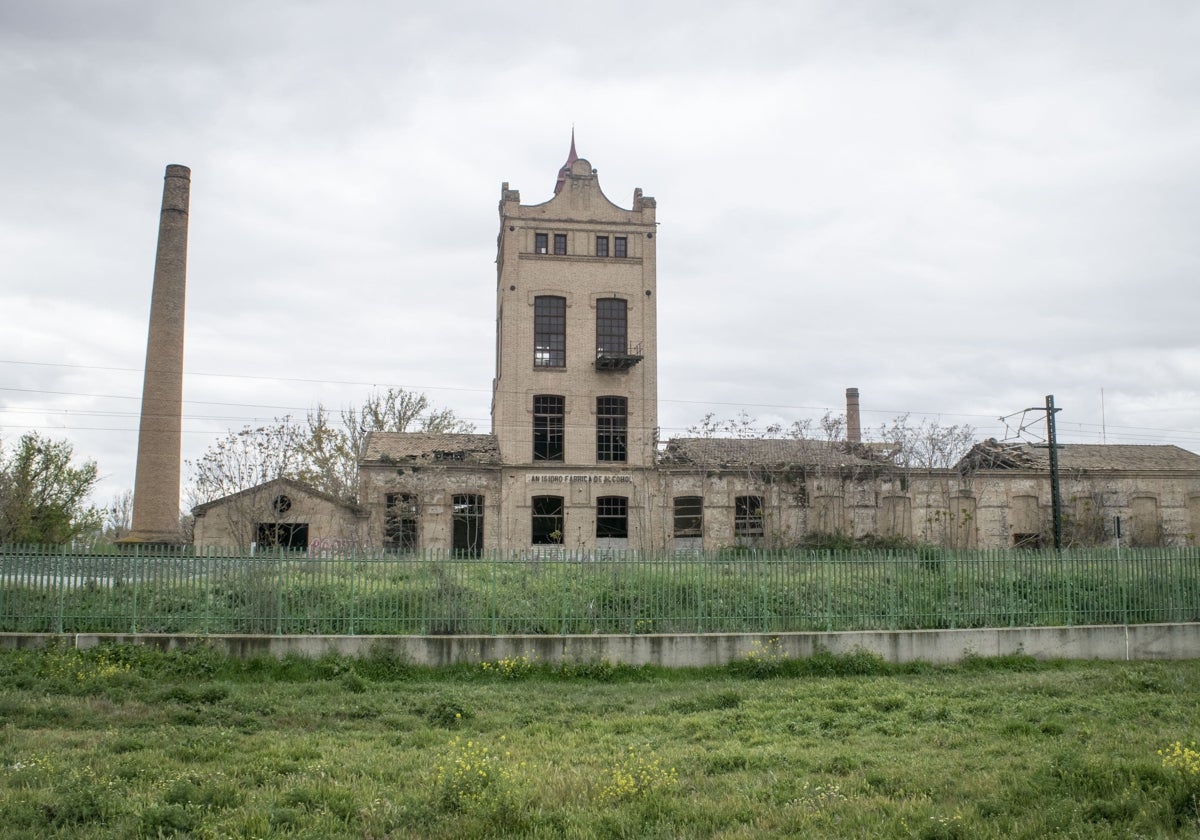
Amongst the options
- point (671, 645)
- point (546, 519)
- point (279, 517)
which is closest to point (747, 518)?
point (546, 519)

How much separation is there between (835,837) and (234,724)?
7.33 meters

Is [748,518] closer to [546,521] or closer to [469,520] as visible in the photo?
[546,521]

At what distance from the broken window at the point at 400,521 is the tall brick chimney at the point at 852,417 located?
71.8 feet

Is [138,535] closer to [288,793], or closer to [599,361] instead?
[599,361]

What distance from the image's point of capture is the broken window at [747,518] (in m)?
36.9

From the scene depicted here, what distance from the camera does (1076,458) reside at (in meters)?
39.7

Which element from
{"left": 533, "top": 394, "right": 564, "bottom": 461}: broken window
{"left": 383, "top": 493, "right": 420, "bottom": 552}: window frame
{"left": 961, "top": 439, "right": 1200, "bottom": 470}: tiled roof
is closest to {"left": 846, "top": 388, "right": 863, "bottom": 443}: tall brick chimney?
{"left": 961, "top": 439, "right": 1200, "bottom": 470}: tiled roof

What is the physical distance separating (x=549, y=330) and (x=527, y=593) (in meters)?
23.3

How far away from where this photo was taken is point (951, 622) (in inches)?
683

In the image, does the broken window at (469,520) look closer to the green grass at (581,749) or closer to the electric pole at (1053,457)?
the electric pole at (1053,457)

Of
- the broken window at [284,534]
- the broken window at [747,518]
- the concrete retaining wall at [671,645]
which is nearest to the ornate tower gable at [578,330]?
the broken window at [747,518]

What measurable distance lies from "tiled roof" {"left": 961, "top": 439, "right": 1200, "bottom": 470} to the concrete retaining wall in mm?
22611

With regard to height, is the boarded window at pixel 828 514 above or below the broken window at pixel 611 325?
below

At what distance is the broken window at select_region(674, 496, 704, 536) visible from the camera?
3716cm
